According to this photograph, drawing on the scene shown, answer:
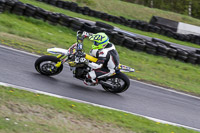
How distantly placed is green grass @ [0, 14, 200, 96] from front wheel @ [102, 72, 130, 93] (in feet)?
8.12

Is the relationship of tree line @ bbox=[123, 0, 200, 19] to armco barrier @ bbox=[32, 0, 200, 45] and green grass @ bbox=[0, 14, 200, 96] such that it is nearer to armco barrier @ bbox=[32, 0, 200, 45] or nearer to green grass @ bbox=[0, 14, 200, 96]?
armco barrier @ bbox=[32, 0, 200, 45]

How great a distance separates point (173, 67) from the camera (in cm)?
1484

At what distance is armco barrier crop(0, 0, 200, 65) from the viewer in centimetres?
1538

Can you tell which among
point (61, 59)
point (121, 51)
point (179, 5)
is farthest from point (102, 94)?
point (179, 5)

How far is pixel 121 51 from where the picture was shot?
15.1 meters

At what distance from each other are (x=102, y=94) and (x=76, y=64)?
1.21m

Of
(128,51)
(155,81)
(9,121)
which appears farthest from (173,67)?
(9,121)

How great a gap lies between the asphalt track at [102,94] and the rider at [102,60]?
49cm

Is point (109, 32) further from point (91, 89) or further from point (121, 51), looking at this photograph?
point (91, 89)

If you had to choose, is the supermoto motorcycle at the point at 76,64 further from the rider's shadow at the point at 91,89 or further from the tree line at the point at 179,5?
the tree line at the point at 179,5

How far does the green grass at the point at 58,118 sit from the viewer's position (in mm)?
4973

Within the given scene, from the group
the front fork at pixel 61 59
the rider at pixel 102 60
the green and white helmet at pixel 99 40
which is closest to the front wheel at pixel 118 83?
the rider at pixel 102 60

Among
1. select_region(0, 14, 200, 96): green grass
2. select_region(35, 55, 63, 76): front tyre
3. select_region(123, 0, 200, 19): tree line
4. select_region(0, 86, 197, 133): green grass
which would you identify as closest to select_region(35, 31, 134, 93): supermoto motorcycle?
select_region(35, 55, 63, 76): front tyre

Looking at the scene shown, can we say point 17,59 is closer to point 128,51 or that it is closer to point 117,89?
point 117,89
